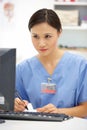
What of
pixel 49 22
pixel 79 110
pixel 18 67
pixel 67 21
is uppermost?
pixel 67 21

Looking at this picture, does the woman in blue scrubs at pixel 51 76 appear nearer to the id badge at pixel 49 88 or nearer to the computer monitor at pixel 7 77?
the id badge at pixel 49 88

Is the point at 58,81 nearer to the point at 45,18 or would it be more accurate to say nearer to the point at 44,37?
the point at 44,37

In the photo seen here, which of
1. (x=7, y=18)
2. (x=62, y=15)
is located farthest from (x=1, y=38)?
(x=62, y=15)

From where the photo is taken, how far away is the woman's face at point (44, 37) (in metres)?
2.05

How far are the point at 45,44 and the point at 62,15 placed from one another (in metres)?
2.19

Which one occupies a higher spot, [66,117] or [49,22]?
[49,22]

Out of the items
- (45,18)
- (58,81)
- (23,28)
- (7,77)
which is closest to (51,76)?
(58,81)

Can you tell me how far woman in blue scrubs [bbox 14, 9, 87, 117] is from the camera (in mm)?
2048

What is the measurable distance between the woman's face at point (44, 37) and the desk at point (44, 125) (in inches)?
26.6

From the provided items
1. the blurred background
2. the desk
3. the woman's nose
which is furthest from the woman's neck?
the blurred background

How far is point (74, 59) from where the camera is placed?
7.06 ft

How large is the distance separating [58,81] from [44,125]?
27.4 inches

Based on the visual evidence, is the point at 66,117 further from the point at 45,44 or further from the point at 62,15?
the point at 62,15

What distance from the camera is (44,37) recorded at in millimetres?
2062
